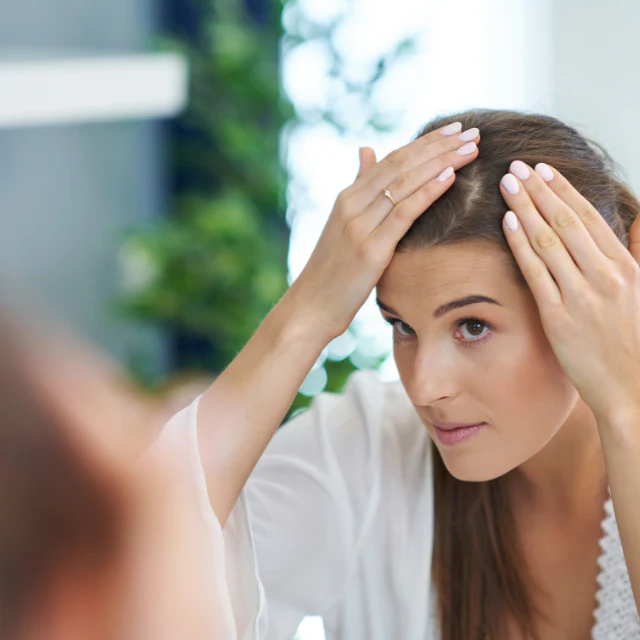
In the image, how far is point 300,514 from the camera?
1.36m

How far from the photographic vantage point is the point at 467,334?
3.79ft

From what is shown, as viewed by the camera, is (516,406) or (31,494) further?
(516,406)

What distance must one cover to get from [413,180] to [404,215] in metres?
0.05

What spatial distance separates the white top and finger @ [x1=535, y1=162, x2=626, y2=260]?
0.46m

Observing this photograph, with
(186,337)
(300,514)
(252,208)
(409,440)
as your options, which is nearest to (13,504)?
(300,514)

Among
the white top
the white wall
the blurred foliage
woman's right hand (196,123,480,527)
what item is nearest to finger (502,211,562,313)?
woman's right hand (196,123,480,527)

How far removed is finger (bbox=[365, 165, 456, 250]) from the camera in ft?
3.72

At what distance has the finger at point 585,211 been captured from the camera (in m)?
1.08

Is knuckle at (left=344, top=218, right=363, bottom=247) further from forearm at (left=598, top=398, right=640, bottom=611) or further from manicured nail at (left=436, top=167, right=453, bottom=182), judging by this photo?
forearm at (left=598, top=398, right=640, bottom=611)

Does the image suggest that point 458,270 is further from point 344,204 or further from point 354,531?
point 354,531

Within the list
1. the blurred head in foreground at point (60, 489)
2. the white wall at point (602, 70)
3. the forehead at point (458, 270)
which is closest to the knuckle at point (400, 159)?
the forehead at point (458, 270)

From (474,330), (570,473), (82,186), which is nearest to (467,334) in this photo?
(474,330)

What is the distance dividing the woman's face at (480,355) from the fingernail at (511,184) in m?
0.08

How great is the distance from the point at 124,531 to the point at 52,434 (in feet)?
0.18
